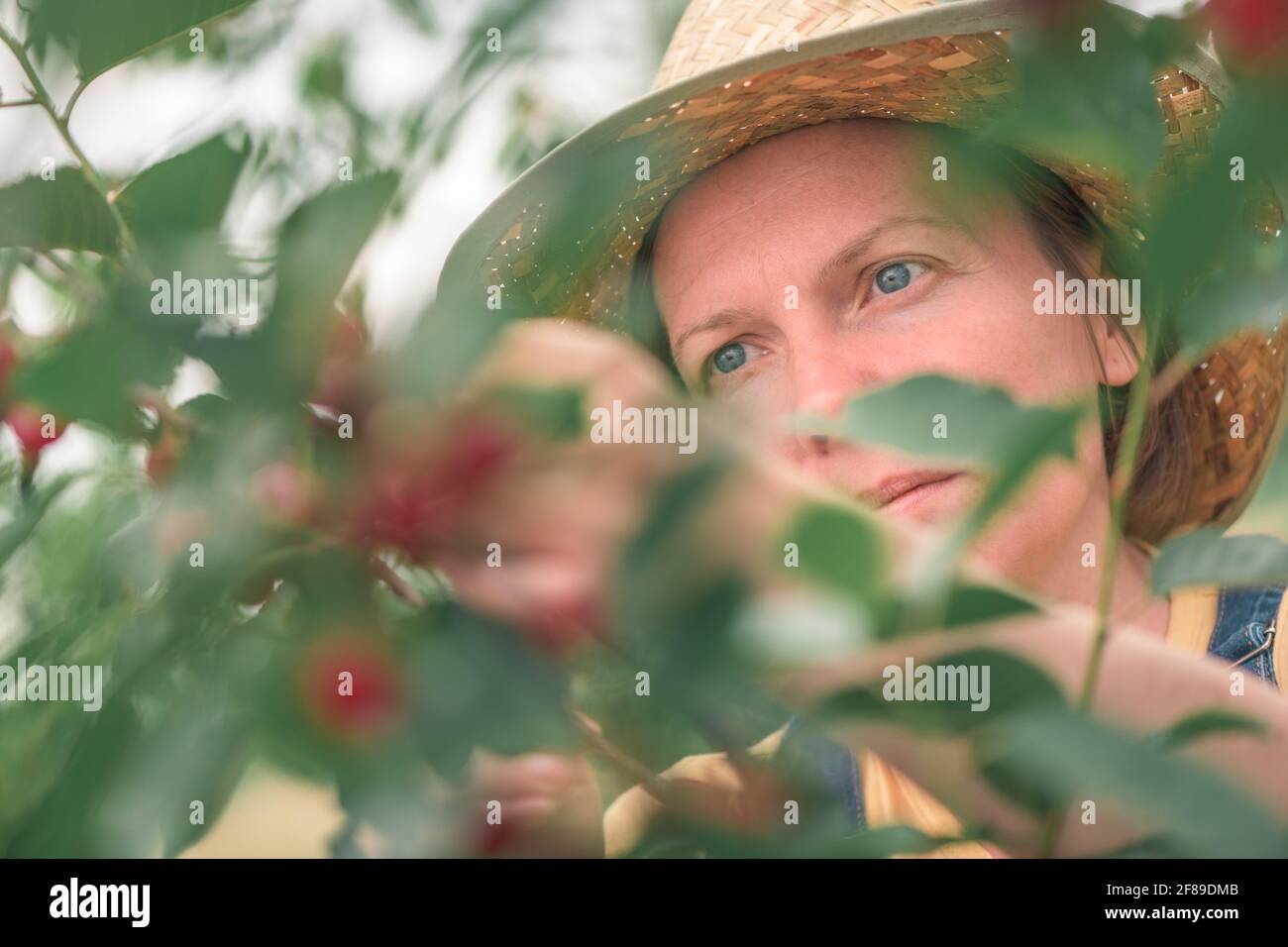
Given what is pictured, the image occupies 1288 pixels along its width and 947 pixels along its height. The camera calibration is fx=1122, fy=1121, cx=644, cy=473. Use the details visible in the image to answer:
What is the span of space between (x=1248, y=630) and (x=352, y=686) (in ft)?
3.12

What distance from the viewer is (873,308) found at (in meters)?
0.87

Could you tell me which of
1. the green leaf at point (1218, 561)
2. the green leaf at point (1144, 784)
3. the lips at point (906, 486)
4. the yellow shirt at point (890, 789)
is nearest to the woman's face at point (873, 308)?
the lips at point (906, 486)

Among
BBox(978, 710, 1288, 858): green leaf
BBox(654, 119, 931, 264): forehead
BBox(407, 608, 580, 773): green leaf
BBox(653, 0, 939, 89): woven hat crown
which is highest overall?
BBox(653, 0, 939, 89): woven hat crown

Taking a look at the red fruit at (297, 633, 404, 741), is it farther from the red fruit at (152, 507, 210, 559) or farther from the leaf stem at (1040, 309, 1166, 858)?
the leaf stem at (1040, 309, 1166, 858)

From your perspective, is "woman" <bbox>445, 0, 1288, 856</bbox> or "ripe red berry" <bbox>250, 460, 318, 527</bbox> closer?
"ripe red berry" <bbox>250, 460, 318, 527</bbox>

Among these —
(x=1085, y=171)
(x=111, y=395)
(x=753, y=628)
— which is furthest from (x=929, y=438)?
(x=1085, y=171)

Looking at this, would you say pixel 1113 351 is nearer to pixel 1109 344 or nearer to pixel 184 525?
pixel 1109 344

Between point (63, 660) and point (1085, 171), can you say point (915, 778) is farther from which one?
point (1085, 171)

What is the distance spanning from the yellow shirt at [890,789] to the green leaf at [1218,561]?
3.9 inches

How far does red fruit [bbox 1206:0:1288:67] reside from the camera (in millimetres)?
297

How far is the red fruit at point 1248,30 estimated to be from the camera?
0.30 metres

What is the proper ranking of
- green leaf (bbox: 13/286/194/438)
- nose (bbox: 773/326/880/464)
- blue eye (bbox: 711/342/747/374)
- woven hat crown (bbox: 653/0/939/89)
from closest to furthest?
green leaf (bbox: 13/286/194/438)
nose (bbox: 773/326/880/464)
woven hat crown (bbox: 653/0/939/89)
blue eye (bbox: 711/342/747/374)

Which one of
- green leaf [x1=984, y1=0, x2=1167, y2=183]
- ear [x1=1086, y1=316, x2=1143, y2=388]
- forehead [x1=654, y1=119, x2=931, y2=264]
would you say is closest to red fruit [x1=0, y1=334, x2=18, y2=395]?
green leaf [x1=984, y1=0, x2=1167, y2=183]

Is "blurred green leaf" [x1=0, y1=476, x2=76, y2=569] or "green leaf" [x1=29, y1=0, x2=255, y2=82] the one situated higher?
"green leaf" [x1=29, y1=0, x2=255, y2=82]
